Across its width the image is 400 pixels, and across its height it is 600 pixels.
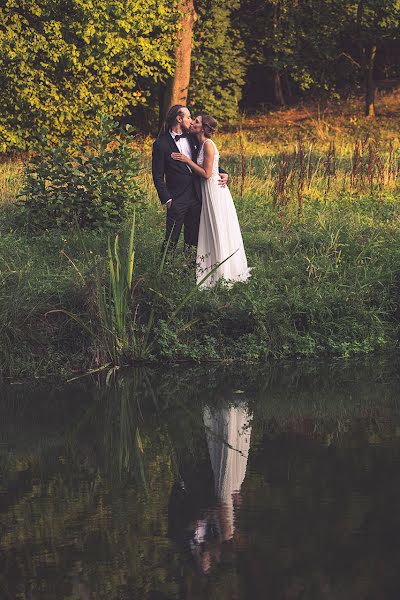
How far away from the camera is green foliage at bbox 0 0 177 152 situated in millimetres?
23156

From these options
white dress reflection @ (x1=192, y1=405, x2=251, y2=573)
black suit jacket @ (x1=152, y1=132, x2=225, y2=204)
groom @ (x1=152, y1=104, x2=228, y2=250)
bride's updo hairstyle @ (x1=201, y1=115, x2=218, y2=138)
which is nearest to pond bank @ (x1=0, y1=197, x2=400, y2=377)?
groom @ (x1=152, y1=104, x2=228, y2=250)

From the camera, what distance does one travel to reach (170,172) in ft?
40.7

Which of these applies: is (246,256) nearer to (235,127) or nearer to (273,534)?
(273,534)

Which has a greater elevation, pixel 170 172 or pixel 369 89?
pixel 369 89

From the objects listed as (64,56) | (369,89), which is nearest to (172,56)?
(64,56)

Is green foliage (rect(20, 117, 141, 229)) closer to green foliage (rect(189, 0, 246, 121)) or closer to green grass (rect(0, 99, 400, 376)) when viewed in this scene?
green grass (rect(0, 99, 400, 376))

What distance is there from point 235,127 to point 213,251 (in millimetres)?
20022

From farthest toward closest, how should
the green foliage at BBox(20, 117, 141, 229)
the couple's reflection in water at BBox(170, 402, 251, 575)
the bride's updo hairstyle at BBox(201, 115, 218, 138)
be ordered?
the green foliage at BBox(20, 117, 141, 229) < the bride's updo hairstyle at BBox(201, 115, 218, 138) < the couple's reflection in water at BBox(170, 402, 251, 575)

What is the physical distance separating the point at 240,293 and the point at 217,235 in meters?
0.72

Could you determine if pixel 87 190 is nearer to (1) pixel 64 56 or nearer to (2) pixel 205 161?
(2) pixel 205 161

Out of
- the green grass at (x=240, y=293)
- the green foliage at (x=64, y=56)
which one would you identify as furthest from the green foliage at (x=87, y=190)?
the green foliage at (x=64, y=56)

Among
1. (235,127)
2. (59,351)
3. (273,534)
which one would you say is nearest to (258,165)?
(59,351)

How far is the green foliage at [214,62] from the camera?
3066cm

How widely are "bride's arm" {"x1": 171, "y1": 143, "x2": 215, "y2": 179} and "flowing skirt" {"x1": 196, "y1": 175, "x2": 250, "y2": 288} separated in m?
0.12
